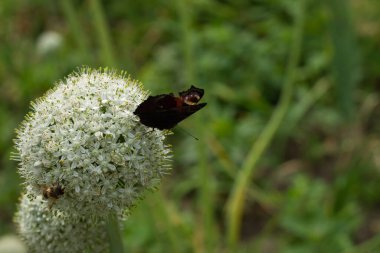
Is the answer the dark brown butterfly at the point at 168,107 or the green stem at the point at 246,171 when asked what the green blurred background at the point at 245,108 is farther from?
the dark brown butterfly at the point at 168,107

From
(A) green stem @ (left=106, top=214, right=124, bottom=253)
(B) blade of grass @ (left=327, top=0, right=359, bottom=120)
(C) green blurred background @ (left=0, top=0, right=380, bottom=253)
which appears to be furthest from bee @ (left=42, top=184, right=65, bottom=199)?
(B) blade of grass @ (left=327, top=0, right=359, bottom=120)

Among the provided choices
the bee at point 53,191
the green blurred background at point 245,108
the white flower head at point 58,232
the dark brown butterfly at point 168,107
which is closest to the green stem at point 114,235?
the white flower head at point 58,232

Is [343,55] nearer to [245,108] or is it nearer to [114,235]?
[245,108]

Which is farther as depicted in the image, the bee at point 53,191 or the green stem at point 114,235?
the green stem at point 114,235

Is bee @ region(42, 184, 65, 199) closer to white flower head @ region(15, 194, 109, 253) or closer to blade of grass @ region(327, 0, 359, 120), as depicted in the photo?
white flower head @ region(15, 194, 109, 253)

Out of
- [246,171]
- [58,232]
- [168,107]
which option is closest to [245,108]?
[246,171]

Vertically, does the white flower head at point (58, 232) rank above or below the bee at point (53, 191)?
above

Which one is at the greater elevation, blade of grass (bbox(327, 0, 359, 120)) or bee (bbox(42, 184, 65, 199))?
blade of grass (bbox(327, 0, 359, 120))
